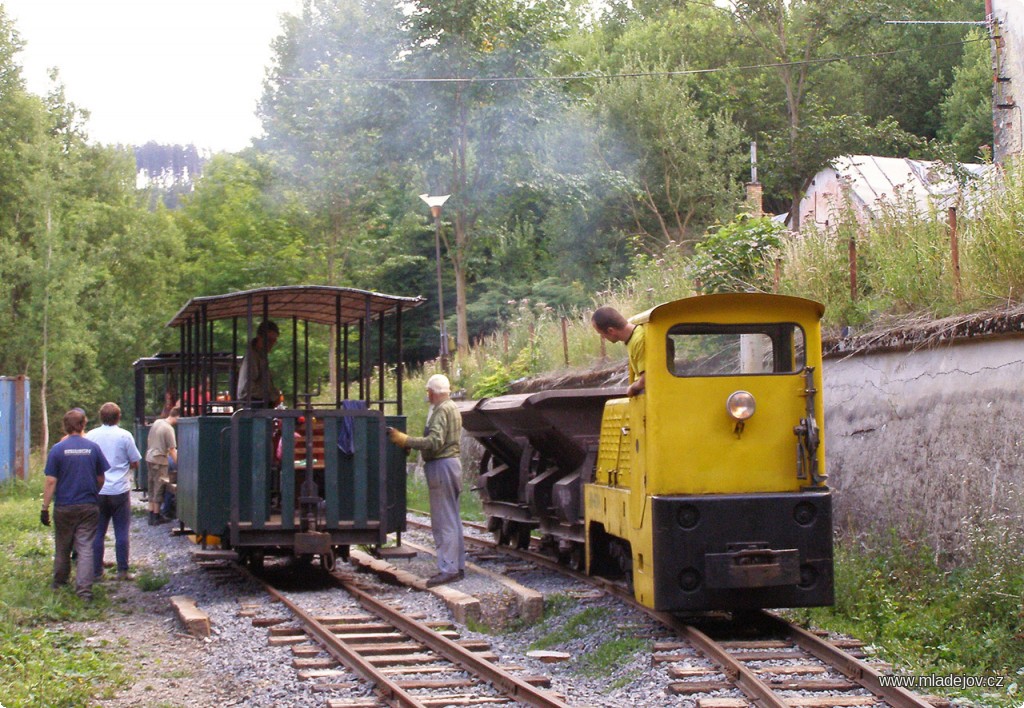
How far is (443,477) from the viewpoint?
37.8ft

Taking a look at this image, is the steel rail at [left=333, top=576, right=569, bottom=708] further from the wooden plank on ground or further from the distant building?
the distant building

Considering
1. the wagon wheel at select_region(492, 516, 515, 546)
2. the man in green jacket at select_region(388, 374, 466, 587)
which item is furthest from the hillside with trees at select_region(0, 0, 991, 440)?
the man in green jacket at select_region(388, 374, 466, 587)

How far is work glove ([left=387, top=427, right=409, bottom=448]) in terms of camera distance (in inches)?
447

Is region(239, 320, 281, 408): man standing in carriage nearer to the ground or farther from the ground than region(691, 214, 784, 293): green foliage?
nearer to the ground

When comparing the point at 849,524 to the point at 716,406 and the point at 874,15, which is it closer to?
the point at 716,406

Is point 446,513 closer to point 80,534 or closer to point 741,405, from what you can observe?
point 80,534

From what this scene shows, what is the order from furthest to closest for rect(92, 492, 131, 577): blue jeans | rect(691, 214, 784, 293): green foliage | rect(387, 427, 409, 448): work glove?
rect(691, 214, 784, 293): green foliage < rect(92, 492, 131, 577): blue jeans < rect(387, 427, 409, 448): work glove

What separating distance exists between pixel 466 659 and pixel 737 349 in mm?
7068

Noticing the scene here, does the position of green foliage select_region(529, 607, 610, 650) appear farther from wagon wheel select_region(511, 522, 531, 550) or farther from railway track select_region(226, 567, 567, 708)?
wagon wheel select_region(511, 522, 531, 550)

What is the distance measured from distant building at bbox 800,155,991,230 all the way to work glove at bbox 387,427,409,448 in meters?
5.35

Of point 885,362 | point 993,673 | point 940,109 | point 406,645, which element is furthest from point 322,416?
point 940,109

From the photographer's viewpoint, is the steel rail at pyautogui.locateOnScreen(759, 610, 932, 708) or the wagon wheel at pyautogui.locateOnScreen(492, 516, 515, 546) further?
the wagon wheel at pyautogui.locateOnScreen(492, 516, 515, 546)

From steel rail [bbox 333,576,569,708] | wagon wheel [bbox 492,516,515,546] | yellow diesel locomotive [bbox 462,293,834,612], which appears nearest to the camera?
steel rail [bbox 333,576,569,708]

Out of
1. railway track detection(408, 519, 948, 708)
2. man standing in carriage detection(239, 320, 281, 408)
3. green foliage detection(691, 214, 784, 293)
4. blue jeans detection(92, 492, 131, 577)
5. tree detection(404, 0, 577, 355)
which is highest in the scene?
tree detection(404, 0, 577, 355)
